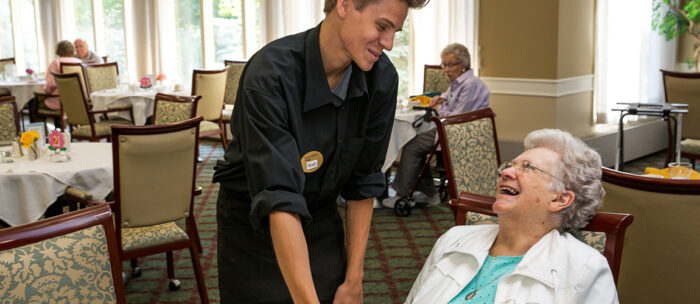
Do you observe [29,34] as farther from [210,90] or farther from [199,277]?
[199,277]

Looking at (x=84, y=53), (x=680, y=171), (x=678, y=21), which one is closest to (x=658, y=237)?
(x=680, y=171)

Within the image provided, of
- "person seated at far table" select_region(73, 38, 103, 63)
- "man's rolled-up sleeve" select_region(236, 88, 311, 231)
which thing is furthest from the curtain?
"person seated at far table" select_region(73, 38, 103, 63)

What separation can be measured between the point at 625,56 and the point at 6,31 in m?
10.0

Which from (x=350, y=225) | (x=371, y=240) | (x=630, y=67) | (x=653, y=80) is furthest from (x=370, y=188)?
(x=653, y=80)

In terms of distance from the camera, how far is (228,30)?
9117 millimetres

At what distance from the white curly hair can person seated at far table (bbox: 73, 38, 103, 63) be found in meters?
8.45

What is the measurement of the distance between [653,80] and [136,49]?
6837mm

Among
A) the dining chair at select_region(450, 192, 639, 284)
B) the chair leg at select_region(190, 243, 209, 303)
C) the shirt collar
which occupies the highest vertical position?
the shirt collar

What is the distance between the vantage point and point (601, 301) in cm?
163

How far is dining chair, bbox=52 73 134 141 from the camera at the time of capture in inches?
259

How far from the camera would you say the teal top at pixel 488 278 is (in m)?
1.80

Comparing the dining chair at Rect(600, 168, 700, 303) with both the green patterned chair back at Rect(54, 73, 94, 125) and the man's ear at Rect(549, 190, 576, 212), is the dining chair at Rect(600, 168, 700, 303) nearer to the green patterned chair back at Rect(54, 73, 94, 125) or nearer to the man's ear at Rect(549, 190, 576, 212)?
the man's ear at Rect(549, 190, 576, 212)

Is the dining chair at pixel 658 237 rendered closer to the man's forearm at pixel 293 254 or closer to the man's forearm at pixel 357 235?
the man's forearm at pixel 357 235

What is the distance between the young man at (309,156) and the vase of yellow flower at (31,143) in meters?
2.23
